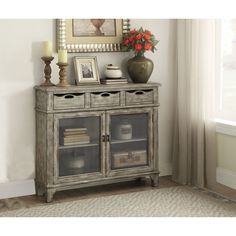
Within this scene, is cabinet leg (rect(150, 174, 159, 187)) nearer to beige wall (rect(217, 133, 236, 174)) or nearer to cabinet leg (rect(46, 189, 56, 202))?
beige wall (rect(217, 133, 236, 174))

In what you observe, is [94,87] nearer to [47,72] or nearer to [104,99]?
[104,99]

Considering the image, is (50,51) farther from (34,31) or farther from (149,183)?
A: (149,183)

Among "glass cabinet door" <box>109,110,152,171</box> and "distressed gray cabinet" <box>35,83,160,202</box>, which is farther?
"glass cabinet door" <box>109,110,152,171</box>

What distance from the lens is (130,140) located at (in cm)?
372

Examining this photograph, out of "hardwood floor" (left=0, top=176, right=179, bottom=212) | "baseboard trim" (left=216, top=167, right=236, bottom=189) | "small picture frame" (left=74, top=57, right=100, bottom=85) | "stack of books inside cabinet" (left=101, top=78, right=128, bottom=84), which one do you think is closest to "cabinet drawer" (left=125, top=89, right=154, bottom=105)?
"stack of books inside cabinet" (left=101, top=78, right=128, bottom=84)

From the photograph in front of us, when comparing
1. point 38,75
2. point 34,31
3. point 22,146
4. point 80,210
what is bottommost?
point 80,210

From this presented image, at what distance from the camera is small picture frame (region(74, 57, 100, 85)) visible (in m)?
3.60

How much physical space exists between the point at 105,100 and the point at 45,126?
21.2 inches

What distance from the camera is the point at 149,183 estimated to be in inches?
157

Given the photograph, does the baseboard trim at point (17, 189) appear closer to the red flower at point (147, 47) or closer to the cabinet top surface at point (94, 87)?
the cabinet top surface at point (94, 87)

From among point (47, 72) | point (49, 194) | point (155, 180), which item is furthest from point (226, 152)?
point (47, 72)

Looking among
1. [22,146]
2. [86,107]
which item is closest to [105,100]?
[86,107]

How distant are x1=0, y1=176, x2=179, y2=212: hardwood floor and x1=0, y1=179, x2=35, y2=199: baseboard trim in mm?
52

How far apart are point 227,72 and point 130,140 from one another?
41.2 inches
